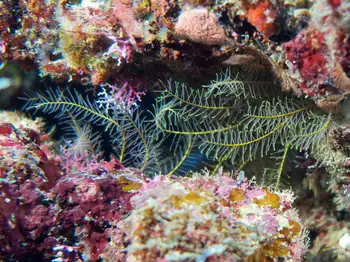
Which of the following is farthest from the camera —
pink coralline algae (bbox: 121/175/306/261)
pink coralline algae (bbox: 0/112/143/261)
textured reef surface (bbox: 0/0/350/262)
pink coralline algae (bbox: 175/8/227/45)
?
pink coralline algae (bbox: 175/8/227/45)

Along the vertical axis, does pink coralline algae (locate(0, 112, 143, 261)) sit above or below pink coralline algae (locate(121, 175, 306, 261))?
below

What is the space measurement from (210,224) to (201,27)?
135 centimetres

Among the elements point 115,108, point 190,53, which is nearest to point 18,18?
point 115,108

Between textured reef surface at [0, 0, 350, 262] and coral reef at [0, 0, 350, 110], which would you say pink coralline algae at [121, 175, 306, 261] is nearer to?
textured reef surface at [0, 0, 350, 262]

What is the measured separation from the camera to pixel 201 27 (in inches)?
85.4

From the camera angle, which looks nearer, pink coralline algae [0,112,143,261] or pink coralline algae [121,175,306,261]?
pink coralline algae [121,175,306,261]

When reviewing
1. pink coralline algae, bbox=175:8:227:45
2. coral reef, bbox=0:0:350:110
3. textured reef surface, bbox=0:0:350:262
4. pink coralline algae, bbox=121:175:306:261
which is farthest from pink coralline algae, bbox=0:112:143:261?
pink coralline algae, bbox=175:8:227:45

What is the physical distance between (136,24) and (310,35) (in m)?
1.35

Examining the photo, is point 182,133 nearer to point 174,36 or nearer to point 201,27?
point 174,36

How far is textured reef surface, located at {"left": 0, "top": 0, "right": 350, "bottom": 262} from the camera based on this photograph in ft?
5.91

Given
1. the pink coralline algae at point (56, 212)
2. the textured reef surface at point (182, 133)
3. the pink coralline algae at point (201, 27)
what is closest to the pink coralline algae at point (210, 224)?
the textured reef surface at point (182, 133)

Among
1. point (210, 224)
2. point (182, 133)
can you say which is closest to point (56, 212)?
point (210, 224)

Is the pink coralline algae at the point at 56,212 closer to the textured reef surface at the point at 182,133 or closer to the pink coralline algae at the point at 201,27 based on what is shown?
the textured reef surface at the point at 182,133

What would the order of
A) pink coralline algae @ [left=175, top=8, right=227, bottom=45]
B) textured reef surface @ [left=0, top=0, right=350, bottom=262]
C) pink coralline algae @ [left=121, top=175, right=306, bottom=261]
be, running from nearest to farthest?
1. pink coralline algae @ [left=121, top=175, right=306, bottom=261]
2. textured reef surface @ [left=0, top=0, right=350, bottom=262]
3. pink coralline algae @ [left=175, top=8, right=227, bottom=45]
